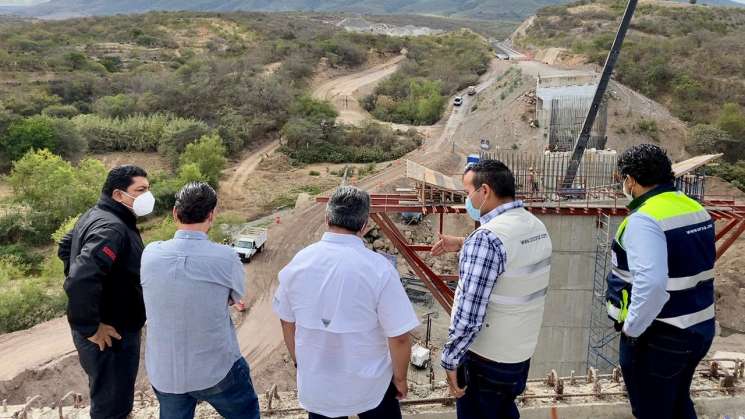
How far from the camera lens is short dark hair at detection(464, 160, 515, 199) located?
283cm

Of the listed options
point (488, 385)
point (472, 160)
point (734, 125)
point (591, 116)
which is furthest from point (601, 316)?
point (734, 125)

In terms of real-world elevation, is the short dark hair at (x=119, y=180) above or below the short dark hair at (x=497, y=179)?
below

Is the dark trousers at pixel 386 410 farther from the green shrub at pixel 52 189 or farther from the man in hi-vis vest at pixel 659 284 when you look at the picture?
the green shrub at pixel 52 189

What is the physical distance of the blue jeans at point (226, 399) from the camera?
115 inches

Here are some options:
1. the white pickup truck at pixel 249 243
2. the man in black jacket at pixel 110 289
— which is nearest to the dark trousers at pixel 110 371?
the man in black jacket at pixel 110 289

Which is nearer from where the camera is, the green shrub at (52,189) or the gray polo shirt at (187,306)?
the gray polo shirt at (187,306)

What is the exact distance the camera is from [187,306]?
9.00 ft

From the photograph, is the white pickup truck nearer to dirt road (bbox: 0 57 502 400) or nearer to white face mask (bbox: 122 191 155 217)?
dirt road (bbox: 0 57 502 400)

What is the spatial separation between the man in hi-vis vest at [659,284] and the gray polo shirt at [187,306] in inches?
73.3

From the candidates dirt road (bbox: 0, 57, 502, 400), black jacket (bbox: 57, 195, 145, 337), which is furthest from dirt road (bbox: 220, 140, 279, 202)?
black jacket (bbox: 57, 195, 145, 337)

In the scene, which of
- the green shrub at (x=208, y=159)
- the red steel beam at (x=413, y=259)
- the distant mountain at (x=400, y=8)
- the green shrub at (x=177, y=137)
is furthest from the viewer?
the distant mountain at (x=400, y=8)

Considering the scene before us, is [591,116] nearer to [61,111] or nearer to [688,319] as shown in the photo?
[688,319]

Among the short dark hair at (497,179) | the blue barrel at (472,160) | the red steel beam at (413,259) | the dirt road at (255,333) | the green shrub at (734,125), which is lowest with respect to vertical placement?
the dirt road at (255,333)

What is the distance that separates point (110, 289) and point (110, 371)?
496mm
